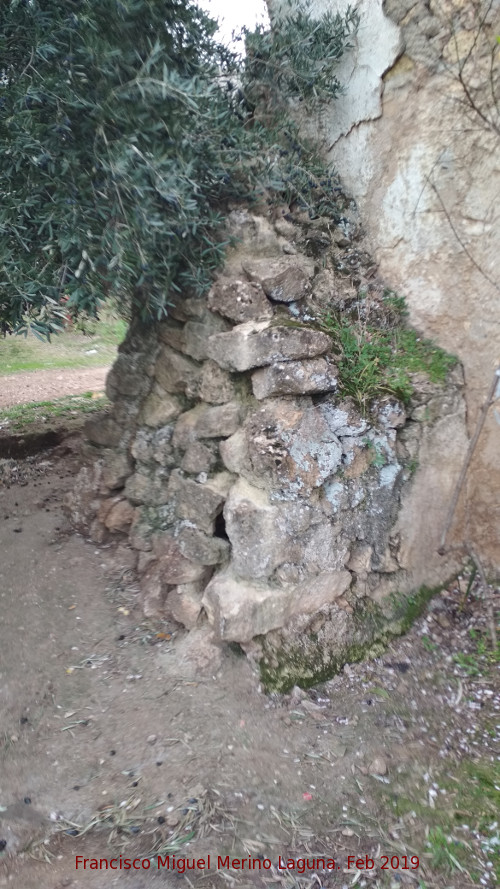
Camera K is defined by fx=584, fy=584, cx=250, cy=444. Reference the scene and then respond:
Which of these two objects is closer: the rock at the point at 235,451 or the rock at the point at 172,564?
the rock at the point at 235,451

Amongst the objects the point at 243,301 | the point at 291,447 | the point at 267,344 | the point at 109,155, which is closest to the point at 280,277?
the point at 243,301

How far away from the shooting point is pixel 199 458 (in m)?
3.36

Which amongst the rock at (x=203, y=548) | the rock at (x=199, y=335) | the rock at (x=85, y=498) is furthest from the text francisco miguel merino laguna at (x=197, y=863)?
the rock at (x=199, y=335)

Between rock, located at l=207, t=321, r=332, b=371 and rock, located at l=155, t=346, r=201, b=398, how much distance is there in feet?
1.37

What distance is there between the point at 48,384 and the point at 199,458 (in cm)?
608

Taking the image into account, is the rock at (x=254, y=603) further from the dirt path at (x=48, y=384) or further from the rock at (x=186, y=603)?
the dirt path at (x=48, y=384)

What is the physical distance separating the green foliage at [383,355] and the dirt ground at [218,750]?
137 cm

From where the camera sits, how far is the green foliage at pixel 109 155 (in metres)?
2.52

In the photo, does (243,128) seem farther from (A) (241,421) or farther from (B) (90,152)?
(A) (241,421)

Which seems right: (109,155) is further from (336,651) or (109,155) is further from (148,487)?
(336,651)

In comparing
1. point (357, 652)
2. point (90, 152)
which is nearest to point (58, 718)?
point (357, 652)

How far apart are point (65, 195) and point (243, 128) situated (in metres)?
1.29

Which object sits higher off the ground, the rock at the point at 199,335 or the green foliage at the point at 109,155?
the green foliage at the point at 109,155

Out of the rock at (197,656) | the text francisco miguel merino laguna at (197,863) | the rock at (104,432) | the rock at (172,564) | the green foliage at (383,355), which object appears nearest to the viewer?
the text francisco miguel merino laguna at (197,863)
